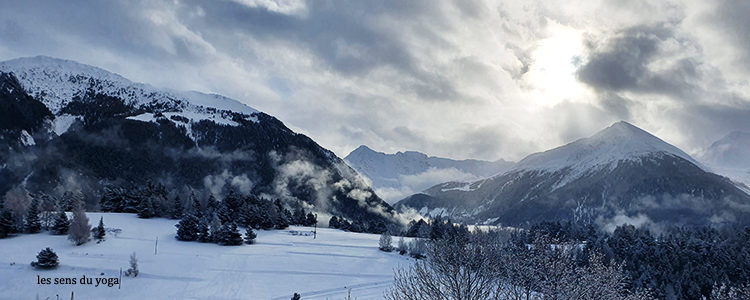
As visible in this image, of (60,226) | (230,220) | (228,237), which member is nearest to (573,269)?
(228,237)

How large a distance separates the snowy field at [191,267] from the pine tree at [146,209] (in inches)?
132

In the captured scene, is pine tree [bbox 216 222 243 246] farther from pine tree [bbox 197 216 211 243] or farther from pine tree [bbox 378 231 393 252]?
pine tree [bbox 378 231 393 252]

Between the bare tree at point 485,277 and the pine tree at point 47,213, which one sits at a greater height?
the bare tree at point 485,277

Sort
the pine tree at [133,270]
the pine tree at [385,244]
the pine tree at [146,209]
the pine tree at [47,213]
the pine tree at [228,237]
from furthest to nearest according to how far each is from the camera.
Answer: the pine tree at [385,244] < the pine tree at [146,209] < the pine tree at [228,237] < the pine tree at [47,213] < the pine tree at [133,270]

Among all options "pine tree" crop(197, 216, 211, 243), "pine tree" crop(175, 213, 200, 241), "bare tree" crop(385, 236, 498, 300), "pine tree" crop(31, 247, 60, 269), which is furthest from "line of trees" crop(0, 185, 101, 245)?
"bare tree" crop(385, 236, 498, 300)

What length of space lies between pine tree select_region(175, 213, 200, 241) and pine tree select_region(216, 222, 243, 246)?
558 cm

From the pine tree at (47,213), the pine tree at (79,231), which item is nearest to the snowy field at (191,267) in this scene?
the pine tree at (79,231)

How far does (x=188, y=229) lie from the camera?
109m

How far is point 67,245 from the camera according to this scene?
93000 millimetres

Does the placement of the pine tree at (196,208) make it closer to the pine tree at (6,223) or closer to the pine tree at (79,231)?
the pine tree at (79,231)

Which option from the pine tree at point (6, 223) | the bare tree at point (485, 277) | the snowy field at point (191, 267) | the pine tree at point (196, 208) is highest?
the bare tree at point (485, 277)

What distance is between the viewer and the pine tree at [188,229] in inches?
4264

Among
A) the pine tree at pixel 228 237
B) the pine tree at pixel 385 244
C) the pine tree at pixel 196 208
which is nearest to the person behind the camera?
the pine tree at pixel 228 237

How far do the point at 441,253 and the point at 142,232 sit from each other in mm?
105843
